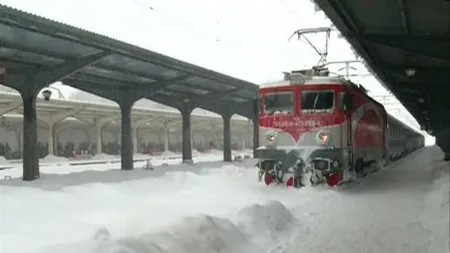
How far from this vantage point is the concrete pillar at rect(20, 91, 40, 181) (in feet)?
54.2

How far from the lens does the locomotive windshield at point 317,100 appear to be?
47.2ft

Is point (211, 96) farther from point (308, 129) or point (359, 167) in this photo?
point (308, 129)

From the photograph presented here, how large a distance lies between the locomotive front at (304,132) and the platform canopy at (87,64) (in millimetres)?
4883

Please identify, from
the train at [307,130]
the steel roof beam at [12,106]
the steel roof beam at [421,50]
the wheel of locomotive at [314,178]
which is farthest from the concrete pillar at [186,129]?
the steel roof beam at [421,50]

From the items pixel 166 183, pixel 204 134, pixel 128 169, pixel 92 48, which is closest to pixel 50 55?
pixel 92 48

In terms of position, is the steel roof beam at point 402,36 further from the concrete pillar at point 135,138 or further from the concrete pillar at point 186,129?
the concrete pillar at point 135,138

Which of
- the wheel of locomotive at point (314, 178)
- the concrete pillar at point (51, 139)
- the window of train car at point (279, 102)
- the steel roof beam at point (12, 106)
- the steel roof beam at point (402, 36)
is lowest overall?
the wheel of locomotive at point (314, 178)

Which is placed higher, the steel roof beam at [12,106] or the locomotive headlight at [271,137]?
the steel roof beam at [12,106]

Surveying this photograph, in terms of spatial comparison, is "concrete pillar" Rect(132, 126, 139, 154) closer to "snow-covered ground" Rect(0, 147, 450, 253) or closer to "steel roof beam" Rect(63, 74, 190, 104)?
"steel roof beam" Rect(63, 74, 190, 104)

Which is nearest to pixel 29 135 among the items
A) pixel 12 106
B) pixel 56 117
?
pixel 12 106

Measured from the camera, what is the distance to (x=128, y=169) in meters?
22.8

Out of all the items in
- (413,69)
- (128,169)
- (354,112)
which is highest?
(413,69)

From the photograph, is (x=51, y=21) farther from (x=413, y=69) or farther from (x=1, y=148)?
(x=1, y=148)

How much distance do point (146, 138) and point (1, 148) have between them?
20063 millimetres
